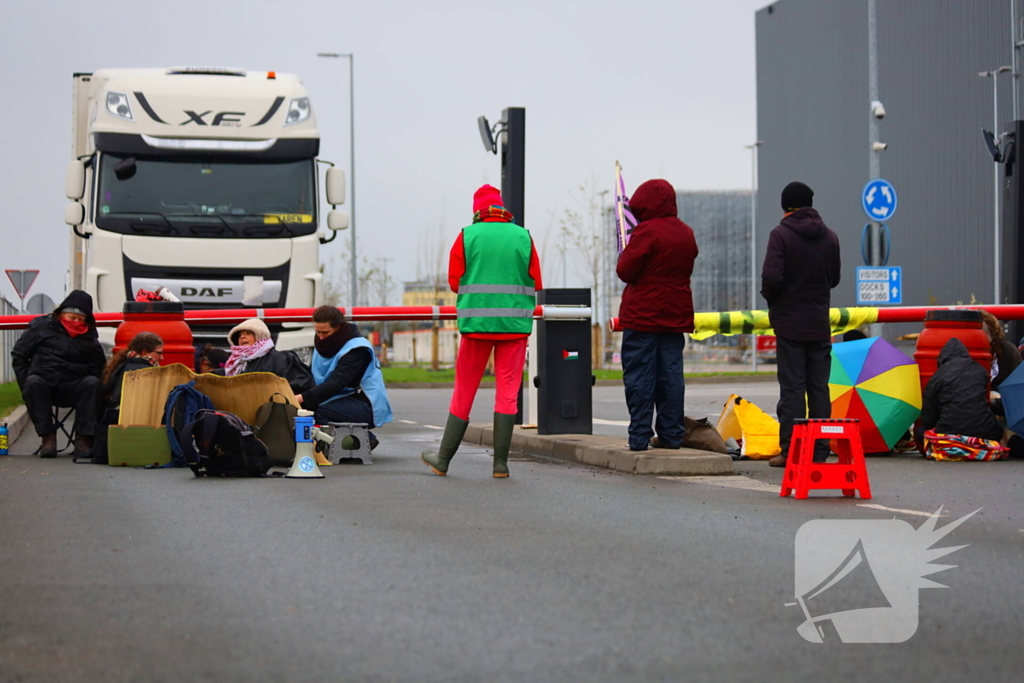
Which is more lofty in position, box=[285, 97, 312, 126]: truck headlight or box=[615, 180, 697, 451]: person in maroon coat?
box=[285, 97, 312, 126]: truck headlight

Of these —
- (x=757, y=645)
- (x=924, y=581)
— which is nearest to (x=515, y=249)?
(x=924, y=581)

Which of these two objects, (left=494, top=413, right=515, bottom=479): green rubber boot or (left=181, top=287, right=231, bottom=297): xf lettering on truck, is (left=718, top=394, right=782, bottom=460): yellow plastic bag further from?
(left=181, top=287, right=231, bottom=297): xf lettering on truck

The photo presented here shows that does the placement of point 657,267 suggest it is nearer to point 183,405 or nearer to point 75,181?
point 183,405

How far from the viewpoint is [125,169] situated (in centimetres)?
1575

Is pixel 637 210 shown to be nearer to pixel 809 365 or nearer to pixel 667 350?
pixel 667 350

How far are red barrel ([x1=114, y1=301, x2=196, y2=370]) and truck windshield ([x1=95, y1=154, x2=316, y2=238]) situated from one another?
4.75m

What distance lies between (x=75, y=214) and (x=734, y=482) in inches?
414

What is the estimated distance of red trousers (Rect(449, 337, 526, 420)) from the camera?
29.4ft

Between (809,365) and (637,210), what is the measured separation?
5.66 ft

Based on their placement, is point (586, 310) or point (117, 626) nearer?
point (117, 626)

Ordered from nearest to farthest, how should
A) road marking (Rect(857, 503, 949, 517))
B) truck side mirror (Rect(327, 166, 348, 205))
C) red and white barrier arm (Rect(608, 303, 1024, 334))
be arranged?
road marking (Rect(857, 503, 949, 517))
red and white barrier arm (Rect(608, 303, 1024, 334))
truck side mirror (Rect(327, 166, 348, 205))

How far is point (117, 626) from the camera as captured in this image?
411 cm

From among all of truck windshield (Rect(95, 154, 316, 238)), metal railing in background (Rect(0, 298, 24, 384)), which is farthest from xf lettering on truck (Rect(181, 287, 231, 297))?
metal railing in background (Rect(0, 298, 24, 384))

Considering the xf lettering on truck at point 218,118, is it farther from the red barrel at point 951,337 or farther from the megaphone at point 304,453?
the red barrel at point 951,337
